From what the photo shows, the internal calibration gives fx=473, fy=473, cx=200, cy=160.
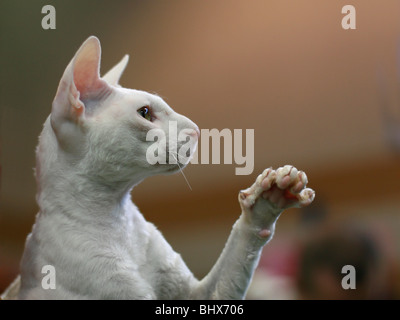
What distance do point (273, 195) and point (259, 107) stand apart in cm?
28

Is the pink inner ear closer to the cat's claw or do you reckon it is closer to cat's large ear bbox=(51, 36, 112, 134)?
cat's large ear bbox=(51, 36, 112, 134)

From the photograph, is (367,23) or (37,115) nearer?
(37,115)

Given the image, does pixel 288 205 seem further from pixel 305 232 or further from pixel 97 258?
pixel 305 232

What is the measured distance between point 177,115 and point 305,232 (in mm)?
437

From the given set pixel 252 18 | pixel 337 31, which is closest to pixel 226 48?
pixel 252 18

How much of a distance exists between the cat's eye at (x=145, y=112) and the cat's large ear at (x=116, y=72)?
0.38 ft

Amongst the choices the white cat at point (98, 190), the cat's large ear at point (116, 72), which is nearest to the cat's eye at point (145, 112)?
the white cat at point (98, 190)

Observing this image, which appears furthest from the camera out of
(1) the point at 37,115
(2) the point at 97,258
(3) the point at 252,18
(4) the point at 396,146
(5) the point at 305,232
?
(4) the point at 396,146

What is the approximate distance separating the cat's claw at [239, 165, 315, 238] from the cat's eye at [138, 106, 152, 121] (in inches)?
6.6

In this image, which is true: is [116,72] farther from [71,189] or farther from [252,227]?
[252,227]

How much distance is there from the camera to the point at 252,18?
846 mm

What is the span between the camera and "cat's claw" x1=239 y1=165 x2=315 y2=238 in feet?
1.95

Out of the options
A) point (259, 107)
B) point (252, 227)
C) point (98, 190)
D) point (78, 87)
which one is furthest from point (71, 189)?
point (259, 107)

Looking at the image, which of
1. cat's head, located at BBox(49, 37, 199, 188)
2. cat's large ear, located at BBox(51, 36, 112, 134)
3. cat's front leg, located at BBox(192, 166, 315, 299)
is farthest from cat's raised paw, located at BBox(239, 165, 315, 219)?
cat's large ear, located at BBox(51, 36, 112, 134)
